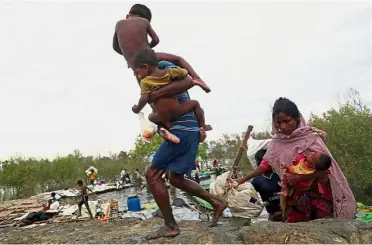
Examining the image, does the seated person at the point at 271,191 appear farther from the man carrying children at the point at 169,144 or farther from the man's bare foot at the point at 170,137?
the man's bare foot at the point at 170,137

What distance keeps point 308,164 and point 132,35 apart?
5.58 feet

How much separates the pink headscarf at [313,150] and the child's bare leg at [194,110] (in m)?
0.65

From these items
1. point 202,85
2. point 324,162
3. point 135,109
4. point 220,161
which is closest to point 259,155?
point 324,162

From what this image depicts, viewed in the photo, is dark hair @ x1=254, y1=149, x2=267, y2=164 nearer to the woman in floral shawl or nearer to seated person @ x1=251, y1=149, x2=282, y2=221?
seated person @ x1=251, y1=149, x2=282, y2=221

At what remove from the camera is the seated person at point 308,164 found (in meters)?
2.57

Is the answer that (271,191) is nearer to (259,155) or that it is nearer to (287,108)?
(259,155)

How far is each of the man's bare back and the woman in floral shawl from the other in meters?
1.20

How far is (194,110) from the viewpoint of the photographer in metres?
2.72

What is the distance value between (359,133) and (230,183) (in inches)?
495

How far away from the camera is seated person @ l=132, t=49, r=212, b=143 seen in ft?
8.28

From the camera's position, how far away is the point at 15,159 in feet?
107

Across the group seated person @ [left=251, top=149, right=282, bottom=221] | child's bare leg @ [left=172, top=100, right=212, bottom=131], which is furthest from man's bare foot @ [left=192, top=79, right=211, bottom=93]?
seated person @ [left=251, top=149, right=282, bottom=221]

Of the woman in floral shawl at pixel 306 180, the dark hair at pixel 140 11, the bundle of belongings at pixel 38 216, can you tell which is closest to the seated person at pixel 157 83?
the dark hair at pixel 140 11

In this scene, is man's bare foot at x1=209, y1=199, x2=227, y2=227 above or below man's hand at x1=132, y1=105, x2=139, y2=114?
below
